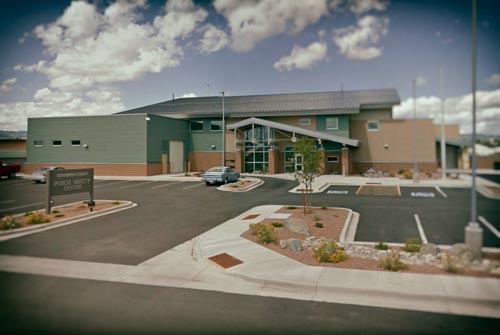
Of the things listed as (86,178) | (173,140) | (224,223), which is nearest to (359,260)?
(224,223)

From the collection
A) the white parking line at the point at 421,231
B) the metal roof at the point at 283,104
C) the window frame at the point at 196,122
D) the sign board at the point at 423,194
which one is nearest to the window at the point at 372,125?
the metal roof at the point at 283,104

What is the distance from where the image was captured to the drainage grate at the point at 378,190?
973 inches

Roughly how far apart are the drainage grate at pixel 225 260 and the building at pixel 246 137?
27.2 metres

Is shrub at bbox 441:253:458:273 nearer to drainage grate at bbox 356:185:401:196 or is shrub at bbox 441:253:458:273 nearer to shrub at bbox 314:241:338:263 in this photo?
shrub at bbox 314:241:338:263

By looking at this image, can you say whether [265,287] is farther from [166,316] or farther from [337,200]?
[337,200]

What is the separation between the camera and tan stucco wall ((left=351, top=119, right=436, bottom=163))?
4106 centimetres

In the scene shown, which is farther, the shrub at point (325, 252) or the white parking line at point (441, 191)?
the white parking line at point (441, 191)

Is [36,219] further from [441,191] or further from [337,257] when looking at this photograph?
[441,191]

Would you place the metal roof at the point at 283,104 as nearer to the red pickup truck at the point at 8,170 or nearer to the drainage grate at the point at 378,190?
the drainage grate at the point at 378,190

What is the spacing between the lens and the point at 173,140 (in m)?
45.2

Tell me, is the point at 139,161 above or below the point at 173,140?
below

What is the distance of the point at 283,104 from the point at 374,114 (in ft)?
39.9

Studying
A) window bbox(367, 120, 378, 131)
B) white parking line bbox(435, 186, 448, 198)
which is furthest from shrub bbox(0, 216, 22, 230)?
window bbox(367, 120, 378, 131)

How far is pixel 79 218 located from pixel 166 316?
11427 millimetres
